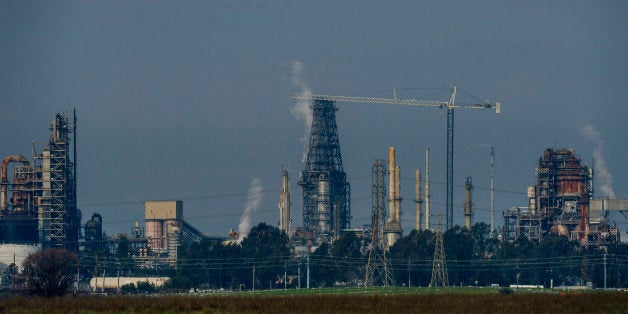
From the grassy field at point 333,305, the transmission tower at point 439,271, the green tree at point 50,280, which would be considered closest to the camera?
the grassy field at point 333,305

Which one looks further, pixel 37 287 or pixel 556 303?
pixel 37 287

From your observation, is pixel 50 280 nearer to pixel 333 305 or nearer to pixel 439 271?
pixel 333 305

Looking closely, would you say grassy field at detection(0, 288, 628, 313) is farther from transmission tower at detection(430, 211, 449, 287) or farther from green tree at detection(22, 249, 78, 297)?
transmission tower at detection(430, 211, 449, 287)

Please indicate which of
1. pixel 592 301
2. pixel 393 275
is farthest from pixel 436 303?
pixel 393 275

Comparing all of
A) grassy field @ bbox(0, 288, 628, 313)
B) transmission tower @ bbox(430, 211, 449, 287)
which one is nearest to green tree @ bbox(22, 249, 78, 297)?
grassy field @ bbox(0, 288, 628, 313)

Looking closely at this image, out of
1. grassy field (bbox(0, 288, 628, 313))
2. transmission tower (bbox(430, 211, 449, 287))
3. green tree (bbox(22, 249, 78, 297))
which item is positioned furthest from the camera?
transmission tower (bbox(430, 211, 449, 287))

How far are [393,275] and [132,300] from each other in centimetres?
9632

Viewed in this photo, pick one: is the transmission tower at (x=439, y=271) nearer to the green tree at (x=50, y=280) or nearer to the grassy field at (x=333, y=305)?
the green tree at (x=50, y=280)

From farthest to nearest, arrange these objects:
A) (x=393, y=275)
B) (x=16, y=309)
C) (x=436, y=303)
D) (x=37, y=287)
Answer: (x=393, y=275) < (x=37, y=287) < (x=436, y=303) < (x=16, y=309)

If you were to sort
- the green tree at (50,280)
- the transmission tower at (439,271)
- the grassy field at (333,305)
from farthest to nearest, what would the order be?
the transmission tower at (439,271) < the green tree at (50,280) < the grassy field at (333,305)

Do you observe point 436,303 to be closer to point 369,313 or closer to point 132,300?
point 369,313

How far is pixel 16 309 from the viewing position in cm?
8950

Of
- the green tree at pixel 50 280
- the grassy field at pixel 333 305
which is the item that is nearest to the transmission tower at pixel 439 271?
the green tree at pixel 50 280

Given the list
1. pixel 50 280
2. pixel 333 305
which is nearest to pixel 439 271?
pixel 50 280
